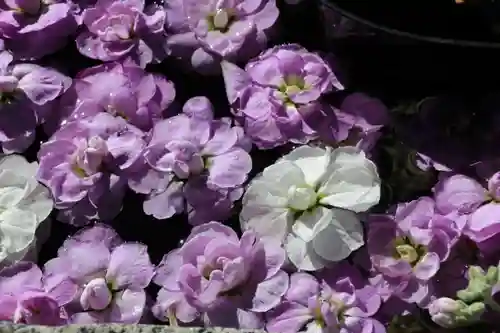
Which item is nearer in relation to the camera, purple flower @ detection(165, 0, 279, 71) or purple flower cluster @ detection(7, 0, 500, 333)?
purple flower cluster @ detection(7, 0, 500, 333)

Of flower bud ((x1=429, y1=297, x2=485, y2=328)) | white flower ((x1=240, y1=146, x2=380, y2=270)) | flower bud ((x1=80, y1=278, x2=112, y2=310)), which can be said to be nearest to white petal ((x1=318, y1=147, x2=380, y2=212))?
white flower ((x1=240, y1=146, x2=380, y2=270))

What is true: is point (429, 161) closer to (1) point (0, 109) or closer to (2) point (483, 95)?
(2) point (483, 95)

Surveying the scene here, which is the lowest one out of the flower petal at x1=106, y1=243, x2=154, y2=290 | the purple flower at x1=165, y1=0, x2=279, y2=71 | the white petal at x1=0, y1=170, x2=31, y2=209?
the flower petal at x1=106, y1=243, x2=154, y2=290

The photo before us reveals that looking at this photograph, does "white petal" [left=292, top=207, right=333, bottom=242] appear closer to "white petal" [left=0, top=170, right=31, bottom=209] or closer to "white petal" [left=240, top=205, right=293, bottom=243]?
"white petal" [left=240, top=205, right=293, bottom=243]

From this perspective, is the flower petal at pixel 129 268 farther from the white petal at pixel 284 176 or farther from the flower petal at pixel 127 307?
the white petal at pixel 284 176

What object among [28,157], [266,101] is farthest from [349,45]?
[28,157]

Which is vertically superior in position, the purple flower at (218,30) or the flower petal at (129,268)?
the purple flower at (218,30)

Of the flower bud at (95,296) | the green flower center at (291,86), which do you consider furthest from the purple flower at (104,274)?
the green flower center at (291,86)
